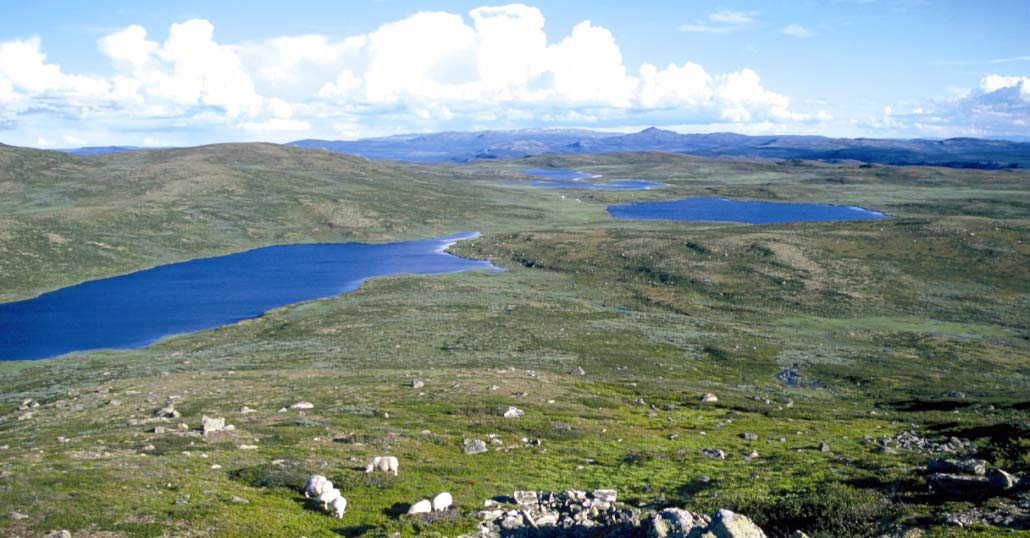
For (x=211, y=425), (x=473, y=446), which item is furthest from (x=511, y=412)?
(x=211, y=425)

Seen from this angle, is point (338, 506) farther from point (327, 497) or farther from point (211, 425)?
point (211, 425)

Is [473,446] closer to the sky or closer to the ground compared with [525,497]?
closer to the ground

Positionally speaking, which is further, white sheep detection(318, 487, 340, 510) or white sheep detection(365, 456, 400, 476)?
white sheep detection(365, 456, 400, 476)

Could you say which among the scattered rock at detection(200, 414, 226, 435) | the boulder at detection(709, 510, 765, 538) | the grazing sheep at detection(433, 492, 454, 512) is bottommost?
the scattered rock at detection(200, 414, 226, 435)

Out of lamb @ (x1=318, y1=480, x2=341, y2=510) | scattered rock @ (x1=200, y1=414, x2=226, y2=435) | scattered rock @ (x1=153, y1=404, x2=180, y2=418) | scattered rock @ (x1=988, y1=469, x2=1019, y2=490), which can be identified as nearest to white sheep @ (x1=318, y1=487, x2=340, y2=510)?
lamb @ (x1=318, y1=480, x2=341, y2=510)

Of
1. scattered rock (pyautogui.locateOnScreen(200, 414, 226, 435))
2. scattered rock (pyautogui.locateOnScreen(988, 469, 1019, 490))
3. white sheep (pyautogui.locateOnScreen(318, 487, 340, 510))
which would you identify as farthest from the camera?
scattered rock (pyautogui.locateOnScreen(200, 414, 226, 435))

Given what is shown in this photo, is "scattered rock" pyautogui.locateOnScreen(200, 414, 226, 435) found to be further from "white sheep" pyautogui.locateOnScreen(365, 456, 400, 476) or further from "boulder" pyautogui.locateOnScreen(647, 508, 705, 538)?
"boulder" pyautogui.locateOnScreen(647, 508, 705, 538)
